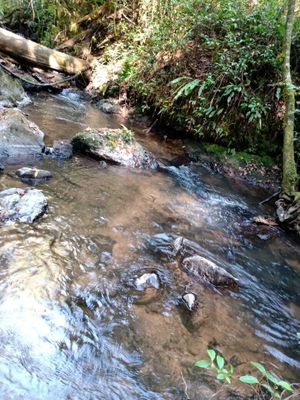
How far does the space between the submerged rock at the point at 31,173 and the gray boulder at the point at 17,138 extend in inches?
25.4

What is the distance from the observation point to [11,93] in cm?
816

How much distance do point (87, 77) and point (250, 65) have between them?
582 cm

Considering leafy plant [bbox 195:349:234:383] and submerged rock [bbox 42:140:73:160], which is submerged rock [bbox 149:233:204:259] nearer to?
leafy plant [bbox 195:349:234:383]

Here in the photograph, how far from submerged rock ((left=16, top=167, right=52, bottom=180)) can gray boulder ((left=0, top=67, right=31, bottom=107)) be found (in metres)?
3.44

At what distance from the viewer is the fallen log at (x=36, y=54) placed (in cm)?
939

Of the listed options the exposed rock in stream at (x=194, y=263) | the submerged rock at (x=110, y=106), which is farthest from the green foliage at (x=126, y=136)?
the submerged rock at (x=110, y=106)

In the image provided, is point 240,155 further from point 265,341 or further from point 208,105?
point 265,341

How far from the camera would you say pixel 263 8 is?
8250mm

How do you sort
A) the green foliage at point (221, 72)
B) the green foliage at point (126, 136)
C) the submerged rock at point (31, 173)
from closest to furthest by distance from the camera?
1. the submerged rock at point (31, 173)
2. the green foliage at point (126, 136)
3. the green foliage at point (221, 72)

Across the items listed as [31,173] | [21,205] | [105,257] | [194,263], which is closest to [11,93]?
[31,173]

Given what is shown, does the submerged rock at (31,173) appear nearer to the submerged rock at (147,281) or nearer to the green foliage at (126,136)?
the green foliage at (126,136)

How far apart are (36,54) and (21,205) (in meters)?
7.43

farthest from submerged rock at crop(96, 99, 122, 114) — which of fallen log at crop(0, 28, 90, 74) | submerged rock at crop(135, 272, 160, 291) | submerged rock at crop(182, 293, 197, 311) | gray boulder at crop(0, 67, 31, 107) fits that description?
submerged rock at crop(182, 293, 197, 311)

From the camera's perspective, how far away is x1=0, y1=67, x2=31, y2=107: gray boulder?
789 centimetres
